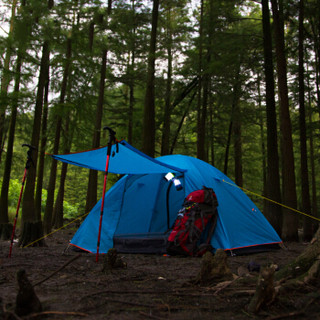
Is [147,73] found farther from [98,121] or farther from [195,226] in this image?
[195,226]

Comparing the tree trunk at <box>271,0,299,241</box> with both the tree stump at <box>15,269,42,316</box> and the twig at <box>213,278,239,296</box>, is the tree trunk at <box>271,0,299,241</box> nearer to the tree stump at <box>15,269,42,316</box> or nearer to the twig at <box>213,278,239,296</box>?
the twig at <box>213,278,239,296</box>

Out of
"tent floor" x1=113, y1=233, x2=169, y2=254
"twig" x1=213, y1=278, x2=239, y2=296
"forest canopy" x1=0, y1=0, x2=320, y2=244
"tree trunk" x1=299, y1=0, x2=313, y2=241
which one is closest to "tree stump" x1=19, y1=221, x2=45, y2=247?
"forest canopy" x1=0, y1=0, x2=320, y2=244

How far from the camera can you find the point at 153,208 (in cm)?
689

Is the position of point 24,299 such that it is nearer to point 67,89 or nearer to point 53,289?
point 53,289

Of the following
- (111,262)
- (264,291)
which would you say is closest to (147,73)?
(111,262)

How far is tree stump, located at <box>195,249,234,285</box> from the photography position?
127 inches

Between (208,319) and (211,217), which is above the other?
(211,217)

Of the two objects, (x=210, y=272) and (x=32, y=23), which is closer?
(x=210, y=272)

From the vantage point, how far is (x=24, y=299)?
2234 millimetres

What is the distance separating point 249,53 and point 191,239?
19.2 feet

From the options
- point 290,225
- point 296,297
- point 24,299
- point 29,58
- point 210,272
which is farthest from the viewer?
point 29,58

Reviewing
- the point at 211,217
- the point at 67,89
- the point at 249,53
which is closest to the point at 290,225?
the point at 211,217

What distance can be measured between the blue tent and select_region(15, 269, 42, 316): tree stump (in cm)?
319

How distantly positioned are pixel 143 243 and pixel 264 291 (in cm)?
402
